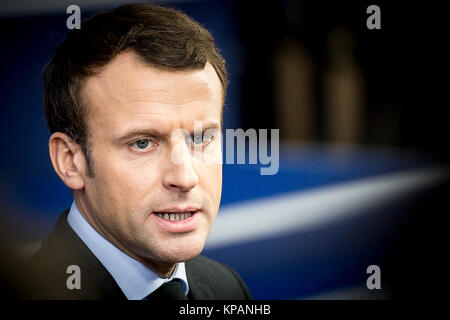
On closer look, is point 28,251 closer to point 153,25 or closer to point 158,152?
point 158,152

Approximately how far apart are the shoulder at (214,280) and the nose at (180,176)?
0.55 meters

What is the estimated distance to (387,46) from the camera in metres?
2.42

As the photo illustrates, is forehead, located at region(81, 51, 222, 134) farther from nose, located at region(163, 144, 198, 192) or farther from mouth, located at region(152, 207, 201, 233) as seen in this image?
mouth, located at region(152, 207, 201, 233)

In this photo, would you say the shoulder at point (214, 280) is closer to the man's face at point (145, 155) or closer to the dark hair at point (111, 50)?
the man's face at point (145, 155)

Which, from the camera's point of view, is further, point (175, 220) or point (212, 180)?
point (212, 180)

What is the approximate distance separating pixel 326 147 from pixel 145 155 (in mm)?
909

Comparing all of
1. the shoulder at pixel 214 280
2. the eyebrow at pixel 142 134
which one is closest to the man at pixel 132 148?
the eyebrow at pixel 142 134

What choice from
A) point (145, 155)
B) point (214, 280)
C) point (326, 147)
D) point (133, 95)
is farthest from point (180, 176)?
point (326, 147)

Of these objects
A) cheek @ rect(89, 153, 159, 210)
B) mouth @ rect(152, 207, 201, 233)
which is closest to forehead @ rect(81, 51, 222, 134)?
cheek @ rect(89, 153, 159, 210)

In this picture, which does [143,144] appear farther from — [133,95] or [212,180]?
[212,180]

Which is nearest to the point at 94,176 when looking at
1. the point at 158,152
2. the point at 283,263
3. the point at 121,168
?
the point at 121,168

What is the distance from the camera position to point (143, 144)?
6.46 feet

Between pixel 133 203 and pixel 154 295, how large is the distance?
445 mm

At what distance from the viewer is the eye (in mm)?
1964
